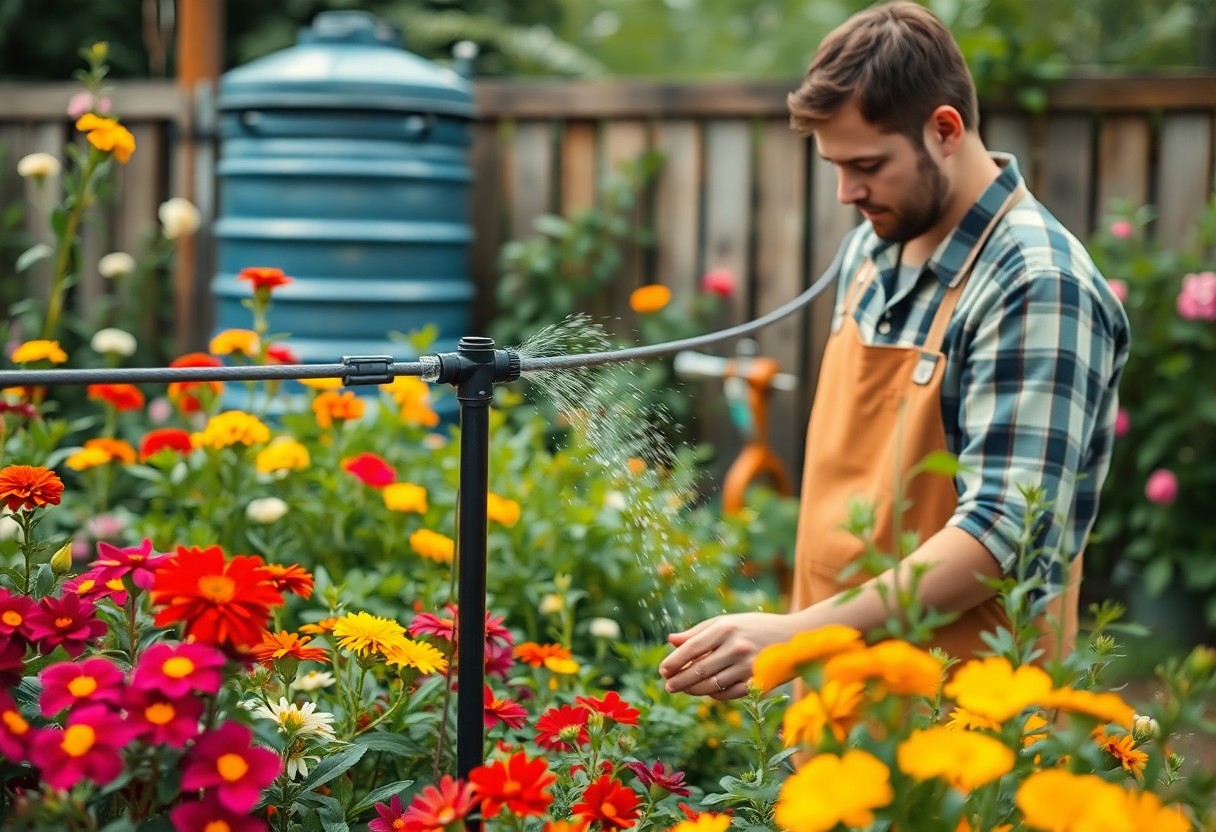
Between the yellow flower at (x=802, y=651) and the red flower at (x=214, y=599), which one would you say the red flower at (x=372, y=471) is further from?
the yellow flower at (x=802, y=651)

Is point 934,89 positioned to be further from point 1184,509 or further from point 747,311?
point 747,311

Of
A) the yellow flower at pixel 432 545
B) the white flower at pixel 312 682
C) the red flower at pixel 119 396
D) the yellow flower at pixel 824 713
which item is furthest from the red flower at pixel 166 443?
the yellow flower at pixel 824 713

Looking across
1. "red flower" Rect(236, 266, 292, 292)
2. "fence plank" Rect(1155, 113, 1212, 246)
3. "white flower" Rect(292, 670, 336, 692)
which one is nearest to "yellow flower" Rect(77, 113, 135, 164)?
"red flower" Rect(236, 266, 292, 292)

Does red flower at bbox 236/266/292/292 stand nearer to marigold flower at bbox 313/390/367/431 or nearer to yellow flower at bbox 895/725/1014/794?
marigold flower at bbox 313/390/367/431

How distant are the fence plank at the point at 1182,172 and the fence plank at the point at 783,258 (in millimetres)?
1068

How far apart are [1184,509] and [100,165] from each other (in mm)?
2933

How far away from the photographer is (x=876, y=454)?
6.02 ft

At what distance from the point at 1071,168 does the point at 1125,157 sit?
0.15m

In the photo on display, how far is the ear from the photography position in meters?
1.73

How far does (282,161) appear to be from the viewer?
4.03 metres

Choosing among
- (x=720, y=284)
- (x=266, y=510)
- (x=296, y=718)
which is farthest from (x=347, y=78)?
(x=296, y=718)

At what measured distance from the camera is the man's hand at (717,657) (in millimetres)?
1366

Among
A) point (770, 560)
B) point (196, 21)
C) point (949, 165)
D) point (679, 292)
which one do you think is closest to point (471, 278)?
point (679, 292)

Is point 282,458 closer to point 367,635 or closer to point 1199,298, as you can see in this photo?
point 367,635
